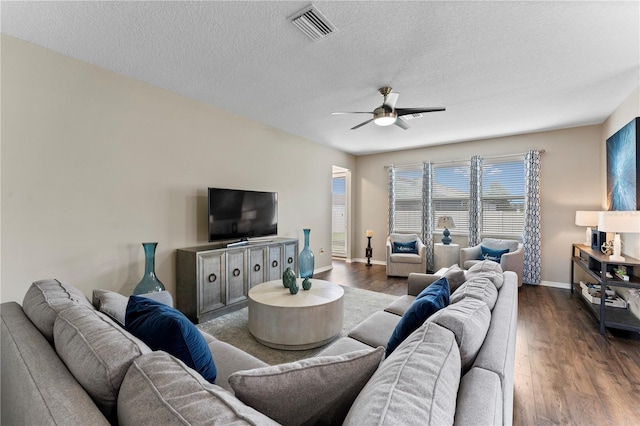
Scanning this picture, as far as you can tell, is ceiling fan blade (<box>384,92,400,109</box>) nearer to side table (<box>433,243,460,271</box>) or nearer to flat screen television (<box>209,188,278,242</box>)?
flat screen television (<box>209,188,278,242</box>)

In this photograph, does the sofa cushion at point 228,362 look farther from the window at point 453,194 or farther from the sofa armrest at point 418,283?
the window at point 453,194

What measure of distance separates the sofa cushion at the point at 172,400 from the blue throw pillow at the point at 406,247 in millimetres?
5286

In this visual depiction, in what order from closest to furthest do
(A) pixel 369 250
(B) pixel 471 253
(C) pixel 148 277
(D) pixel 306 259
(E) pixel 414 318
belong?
(E) pixel 414 318 → (C) pixel 148 277 → (D) pixel 306 259 → (B) pixel 471 253 → (A) pixel 369 250

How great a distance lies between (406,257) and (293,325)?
3.46 meters

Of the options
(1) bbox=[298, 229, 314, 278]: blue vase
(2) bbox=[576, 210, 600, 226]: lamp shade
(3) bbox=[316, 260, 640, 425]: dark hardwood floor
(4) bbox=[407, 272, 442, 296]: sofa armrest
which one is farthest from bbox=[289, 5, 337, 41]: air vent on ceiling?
(2) bbox=[576, 210, 600, 226]: lamp shade

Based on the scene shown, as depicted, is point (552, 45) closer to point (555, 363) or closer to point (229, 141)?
point (555, 363)

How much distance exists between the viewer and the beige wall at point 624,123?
10.3ft

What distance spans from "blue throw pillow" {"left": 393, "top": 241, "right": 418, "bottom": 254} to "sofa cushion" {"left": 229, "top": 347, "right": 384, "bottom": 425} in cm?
494

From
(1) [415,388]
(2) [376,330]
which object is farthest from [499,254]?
(1) [415,388]

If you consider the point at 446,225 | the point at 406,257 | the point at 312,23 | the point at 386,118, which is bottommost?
the point at 406,257

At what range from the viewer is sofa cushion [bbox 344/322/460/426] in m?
0.65

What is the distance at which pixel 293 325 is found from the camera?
97.7 inches

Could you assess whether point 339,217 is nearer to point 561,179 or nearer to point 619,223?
point 561,179

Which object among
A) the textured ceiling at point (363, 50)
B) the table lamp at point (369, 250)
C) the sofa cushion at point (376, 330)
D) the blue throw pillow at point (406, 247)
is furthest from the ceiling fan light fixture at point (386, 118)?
the table lamp at point (369, 250)
